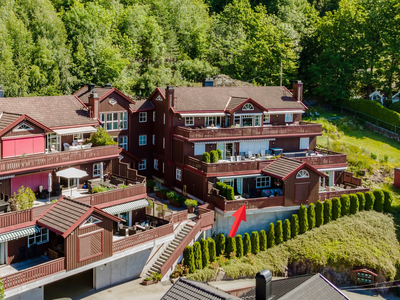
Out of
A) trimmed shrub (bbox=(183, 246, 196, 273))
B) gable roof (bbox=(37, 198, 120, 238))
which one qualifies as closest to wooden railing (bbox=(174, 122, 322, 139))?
trimmed shrub (bbox=(183, 246, 196, 273))

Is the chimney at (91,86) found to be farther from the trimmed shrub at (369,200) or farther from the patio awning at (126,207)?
the trimmed shrub at (369,200)

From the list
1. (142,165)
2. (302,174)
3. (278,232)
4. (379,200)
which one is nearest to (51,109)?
(142,165)

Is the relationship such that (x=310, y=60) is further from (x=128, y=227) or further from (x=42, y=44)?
(x=128, y=227)

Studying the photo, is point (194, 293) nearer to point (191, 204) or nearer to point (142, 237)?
point (142, 237)

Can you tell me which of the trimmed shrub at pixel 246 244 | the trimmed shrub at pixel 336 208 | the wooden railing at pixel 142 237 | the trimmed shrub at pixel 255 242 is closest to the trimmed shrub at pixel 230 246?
the trimmed shrub at pixel 246 244

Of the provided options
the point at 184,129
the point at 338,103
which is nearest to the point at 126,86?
the point at 184,129
